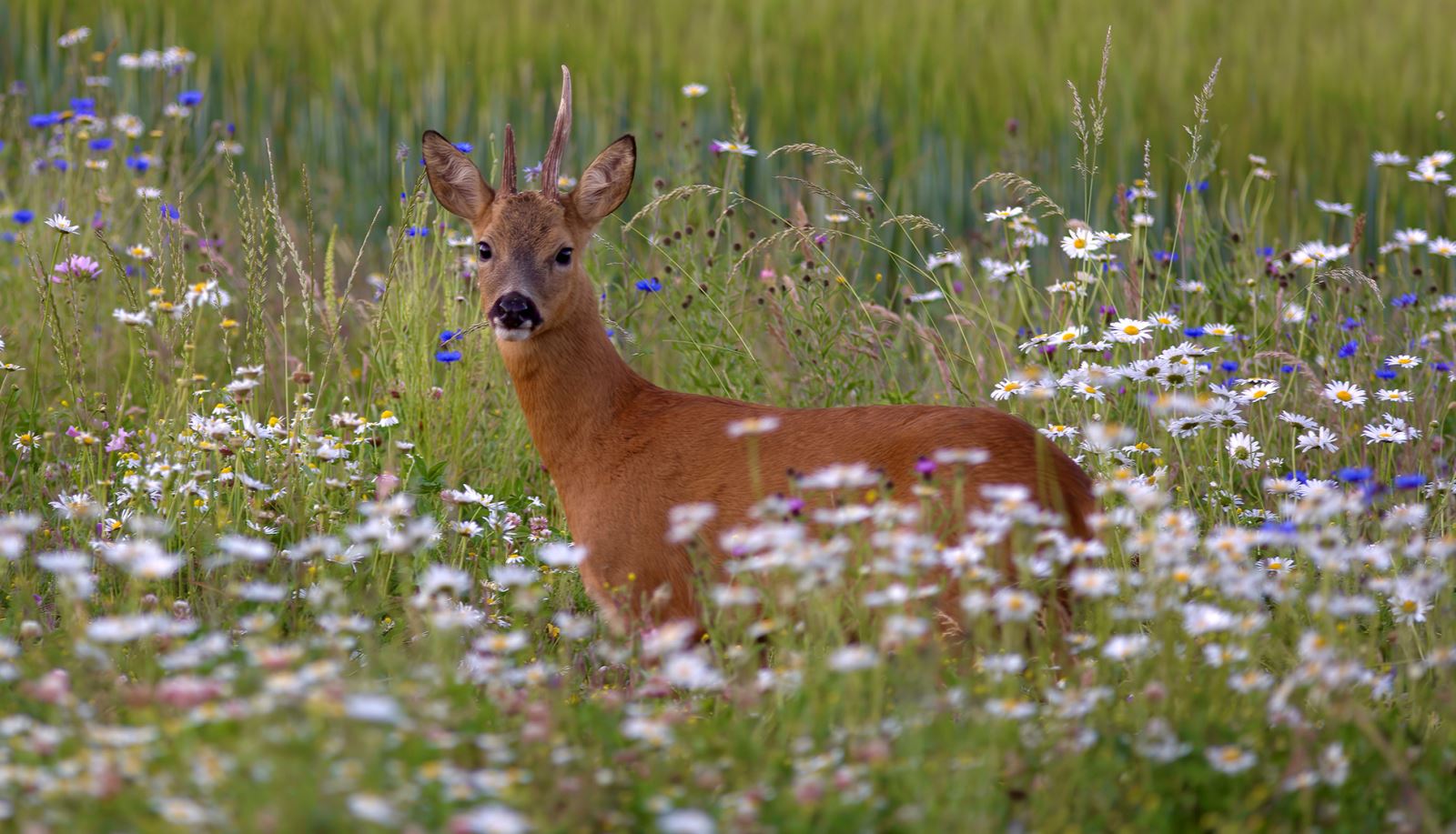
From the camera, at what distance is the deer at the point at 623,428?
4.20 m

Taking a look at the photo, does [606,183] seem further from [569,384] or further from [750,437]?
[750,437]

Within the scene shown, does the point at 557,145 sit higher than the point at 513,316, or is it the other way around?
the point at 557,145

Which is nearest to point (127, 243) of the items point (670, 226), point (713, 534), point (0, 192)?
point (0, 192)

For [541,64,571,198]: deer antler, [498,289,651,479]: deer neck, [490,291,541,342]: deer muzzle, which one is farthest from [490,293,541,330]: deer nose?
[541,64,571,198]: deer antler

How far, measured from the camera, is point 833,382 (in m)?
5.82

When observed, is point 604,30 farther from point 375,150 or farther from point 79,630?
point 79,630

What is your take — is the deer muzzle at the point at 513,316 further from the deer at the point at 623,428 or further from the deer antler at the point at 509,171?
the deer antler at the point at 509,171

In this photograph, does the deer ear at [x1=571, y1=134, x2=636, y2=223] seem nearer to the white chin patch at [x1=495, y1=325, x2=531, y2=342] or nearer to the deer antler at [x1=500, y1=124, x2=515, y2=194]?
the deer antler at [x1=500, y1=124, x2=515, y2=194]

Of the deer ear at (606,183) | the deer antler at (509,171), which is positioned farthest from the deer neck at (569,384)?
the deer antler at (509,171)

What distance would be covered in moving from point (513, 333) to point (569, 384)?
278 mm

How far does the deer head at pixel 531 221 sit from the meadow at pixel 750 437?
0.32 metres

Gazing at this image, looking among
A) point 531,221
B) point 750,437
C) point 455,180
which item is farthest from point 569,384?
point 750,437

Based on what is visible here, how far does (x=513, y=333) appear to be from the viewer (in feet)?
15.5

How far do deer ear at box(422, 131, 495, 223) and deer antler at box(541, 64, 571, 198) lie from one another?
0.22m
